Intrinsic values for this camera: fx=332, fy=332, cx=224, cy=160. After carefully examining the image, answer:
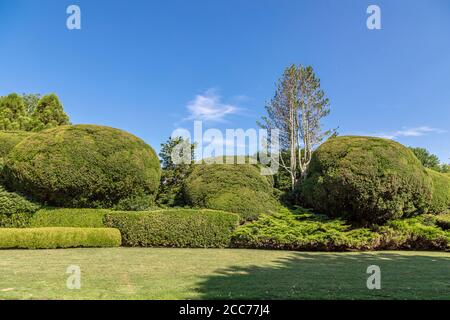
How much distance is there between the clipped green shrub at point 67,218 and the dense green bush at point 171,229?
2.42 feet

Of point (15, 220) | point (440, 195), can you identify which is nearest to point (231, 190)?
point (15, 220)

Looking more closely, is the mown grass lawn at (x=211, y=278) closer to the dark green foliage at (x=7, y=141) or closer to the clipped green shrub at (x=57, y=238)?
the clipped green shrub at (x=57, y=238)

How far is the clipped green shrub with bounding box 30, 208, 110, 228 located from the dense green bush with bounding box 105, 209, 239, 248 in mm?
736

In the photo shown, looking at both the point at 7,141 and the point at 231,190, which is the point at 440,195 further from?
the point at 7,141

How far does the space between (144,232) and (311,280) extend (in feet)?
27.3

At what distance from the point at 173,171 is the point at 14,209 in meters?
8.15

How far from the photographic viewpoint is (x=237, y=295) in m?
5.07

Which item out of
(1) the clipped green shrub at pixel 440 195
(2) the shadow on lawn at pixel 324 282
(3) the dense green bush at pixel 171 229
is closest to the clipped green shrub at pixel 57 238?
(3) the dense green bush at pixel 171 229

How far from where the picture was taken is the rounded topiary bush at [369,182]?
1342 cm

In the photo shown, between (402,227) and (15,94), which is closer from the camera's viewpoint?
(402,227)

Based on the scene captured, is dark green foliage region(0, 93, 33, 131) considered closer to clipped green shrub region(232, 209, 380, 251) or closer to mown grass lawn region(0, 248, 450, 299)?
mown grass lawn region(0, 248, 450, 299)
